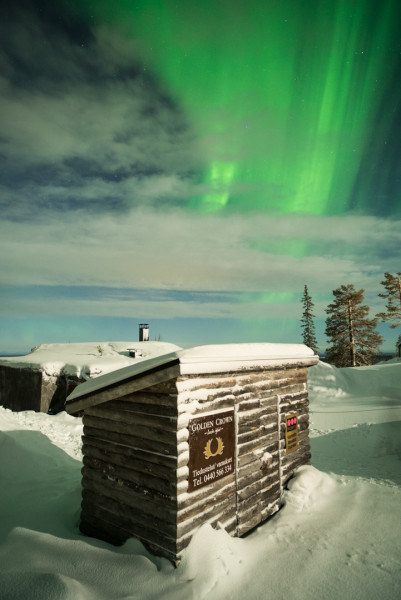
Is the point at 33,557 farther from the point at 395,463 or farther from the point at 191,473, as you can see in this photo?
the point at 395,463

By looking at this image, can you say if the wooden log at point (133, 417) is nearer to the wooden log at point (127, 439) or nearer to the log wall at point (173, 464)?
the log wall at point (173, 464)

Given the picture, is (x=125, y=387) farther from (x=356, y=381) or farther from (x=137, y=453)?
(x=356, y=381)

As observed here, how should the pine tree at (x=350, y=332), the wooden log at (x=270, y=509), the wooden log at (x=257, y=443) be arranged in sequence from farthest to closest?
the pine tree at (x=350, y=332) < the wooden log at (x=270, y=509) < the wooden log at (x=257, y=443)

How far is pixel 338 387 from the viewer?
22766 millimetres

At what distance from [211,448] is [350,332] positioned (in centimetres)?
3587

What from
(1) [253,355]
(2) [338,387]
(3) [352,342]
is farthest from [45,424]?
(3) [352,342]

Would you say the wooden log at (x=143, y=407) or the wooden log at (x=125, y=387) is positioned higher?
the wooden log at (x=125, y=387)

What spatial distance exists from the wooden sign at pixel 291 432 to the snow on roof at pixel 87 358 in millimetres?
10928

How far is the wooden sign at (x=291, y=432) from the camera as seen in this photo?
24.2 feet

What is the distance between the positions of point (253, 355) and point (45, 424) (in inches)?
455

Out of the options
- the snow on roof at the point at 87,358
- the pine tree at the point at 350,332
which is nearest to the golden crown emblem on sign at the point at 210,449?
the snow on roof at the point at 87,358

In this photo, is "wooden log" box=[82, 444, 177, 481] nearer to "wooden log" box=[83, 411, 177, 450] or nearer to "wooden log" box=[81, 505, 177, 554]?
"wooden log" box=[83, 411, 177, 450]

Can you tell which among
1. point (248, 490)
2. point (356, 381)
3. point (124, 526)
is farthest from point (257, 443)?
point (356, 381)

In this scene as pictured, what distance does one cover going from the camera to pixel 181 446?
4.86 meters
